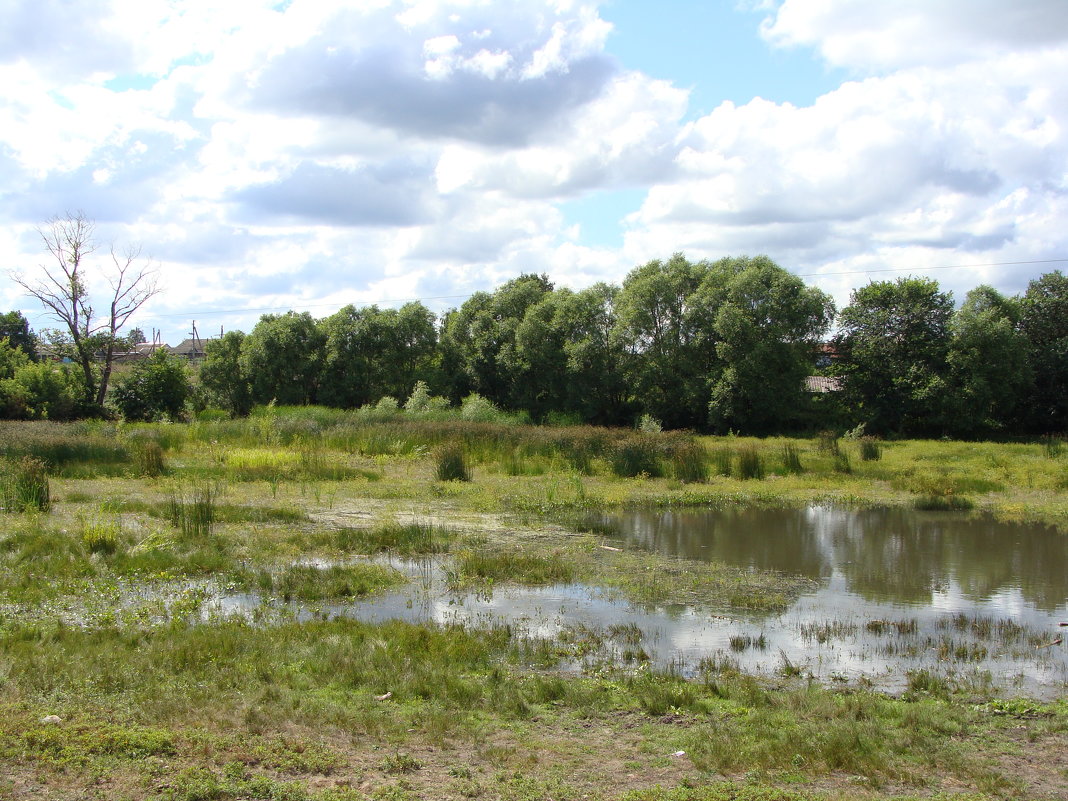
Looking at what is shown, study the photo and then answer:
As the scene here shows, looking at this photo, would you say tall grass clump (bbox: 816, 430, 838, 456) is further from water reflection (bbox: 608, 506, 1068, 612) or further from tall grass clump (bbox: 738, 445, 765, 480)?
water reflection (bbox: 608, 506, 1068, 612)

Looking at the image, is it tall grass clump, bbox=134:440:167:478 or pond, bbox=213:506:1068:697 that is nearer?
pond, bbox=213:506:1068:697

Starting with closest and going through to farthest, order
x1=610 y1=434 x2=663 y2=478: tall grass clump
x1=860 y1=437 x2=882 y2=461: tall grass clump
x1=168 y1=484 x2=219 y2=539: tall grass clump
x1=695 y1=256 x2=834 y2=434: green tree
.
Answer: x1=168 y1=484 x2=219 y2=539: tall grass clump, x1=610 y1=434 x2=663 y2=478: tall grass clump, x1=860 y1=437 x2=882 y2=461: tall grass clump, x1=695 y1=256 x2=834 y2=434: green tree

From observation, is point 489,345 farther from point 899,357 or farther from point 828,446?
point 828,446

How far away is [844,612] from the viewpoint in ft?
32.4

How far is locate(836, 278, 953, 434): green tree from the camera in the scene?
1478 inches

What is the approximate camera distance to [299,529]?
13.9 metres

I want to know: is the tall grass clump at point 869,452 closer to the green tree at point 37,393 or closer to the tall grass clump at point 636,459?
the tall grass clump at point 636,459

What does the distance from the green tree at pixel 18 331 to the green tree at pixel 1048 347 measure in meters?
74.1

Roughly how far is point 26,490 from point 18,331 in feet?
232

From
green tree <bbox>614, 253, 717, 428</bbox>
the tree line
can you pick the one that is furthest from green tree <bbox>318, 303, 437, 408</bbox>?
green tree <bbox>614, 253, 717, 428</bbox>

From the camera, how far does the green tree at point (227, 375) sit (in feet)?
162

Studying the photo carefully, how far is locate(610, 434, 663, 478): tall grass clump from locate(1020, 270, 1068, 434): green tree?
23.9 meters

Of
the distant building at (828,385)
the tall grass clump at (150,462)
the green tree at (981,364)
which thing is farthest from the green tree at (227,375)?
the green tree at (981,364)

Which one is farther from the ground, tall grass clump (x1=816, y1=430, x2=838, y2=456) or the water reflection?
tall grass clump (x1=816, y1=430, x2=838, y2=456)
